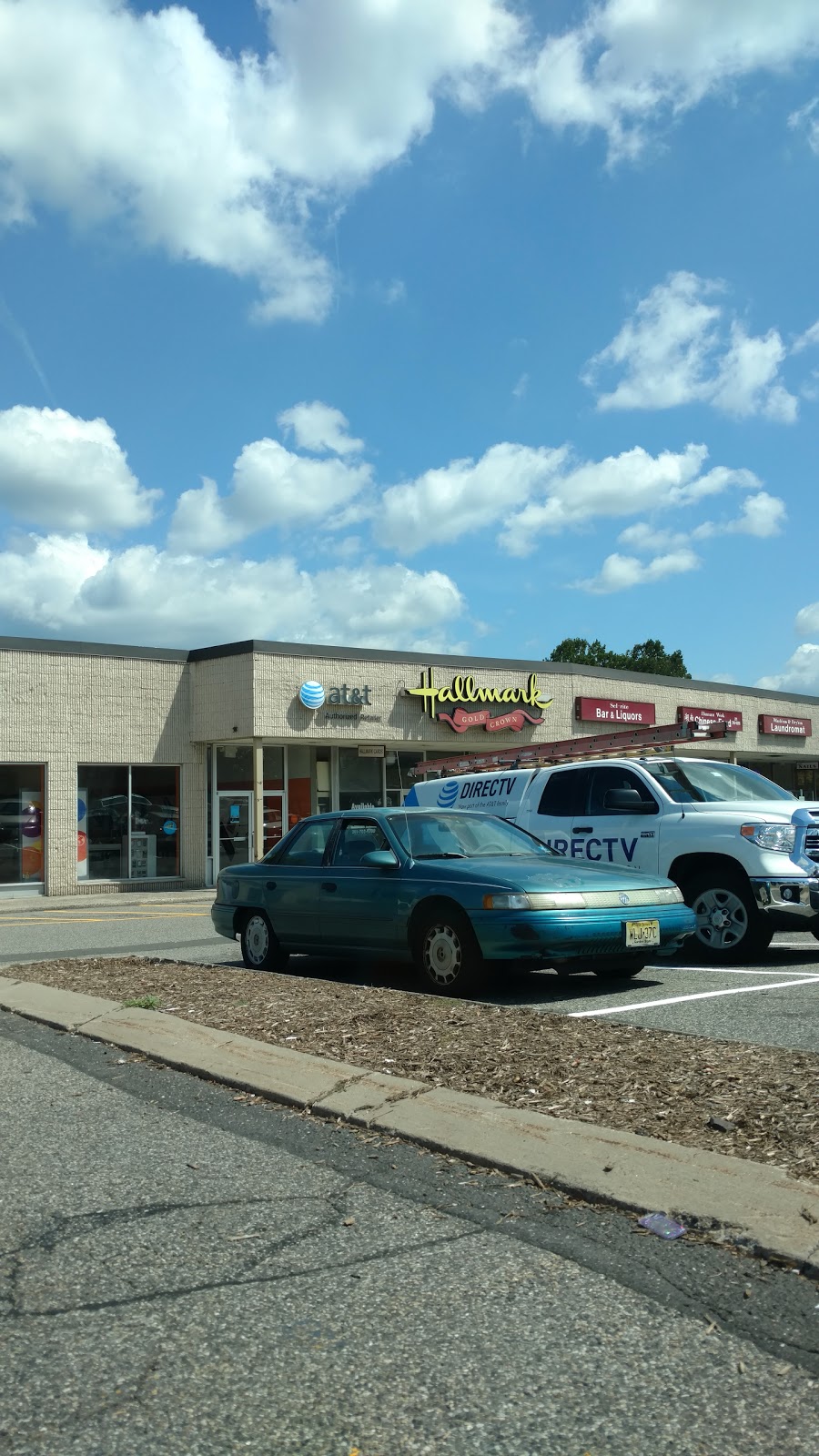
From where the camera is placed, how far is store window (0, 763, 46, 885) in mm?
27609

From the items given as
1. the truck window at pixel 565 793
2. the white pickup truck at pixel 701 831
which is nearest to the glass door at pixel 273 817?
the white pickup truck at pixel 701 831

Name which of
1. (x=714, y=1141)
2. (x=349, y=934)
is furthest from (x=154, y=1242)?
(x=349, y=934)

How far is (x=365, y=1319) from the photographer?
3.42m

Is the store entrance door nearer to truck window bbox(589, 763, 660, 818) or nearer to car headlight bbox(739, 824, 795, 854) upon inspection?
truck window bbox(589, 763, 660, 818)

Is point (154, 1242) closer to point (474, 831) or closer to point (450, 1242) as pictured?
point (450, 1242)

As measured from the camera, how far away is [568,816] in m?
12.8

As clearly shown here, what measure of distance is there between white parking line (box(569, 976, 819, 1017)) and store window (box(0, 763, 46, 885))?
21.4 m

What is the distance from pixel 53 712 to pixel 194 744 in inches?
140

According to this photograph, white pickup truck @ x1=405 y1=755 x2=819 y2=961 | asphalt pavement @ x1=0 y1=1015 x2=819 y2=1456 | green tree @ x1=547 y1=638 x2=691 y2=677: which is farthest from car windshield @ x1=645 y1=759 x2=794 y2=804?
green tree @ x1=547 y1=638 x2=691 y2=677

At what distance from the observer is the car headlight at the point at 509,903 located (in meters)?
8.46

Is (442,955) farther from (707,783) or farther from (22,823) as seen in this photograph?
(22,823)

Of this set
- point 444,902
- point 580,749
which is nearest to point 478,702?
point 580,749

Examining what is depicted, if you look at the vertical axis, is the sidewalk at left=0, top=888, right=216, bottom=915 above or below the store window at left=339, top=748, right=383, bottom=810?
below

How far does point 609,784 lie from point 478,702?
19.9 m
